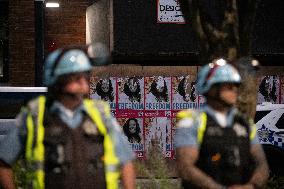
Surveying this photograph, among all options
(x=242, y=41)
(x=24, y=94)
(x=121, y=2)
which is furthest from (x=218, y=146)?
(x=121, y=2)

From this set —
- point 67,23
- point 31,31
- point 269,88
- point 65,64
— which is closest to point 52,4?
point 67,23

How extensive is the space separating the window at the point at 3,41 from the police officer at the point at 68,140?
52.0ft

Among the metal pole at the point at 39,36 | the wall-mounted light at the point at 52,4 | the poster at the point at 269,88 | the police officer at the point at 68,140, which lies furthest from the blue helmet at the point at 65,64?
the wall-mounted light at the point at 52,4

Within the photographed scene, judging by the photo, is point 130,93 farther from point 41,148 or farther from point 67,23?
point 41,148

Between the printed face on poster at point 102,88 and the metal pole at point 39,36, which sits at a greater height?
the metal pole at point 39,36

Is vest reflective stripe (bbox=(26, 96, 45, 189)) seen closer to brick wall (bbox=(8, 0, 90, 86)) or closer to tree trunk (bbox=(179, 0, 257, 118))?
tree trunk (bbox=(179, 0, 257, 118))

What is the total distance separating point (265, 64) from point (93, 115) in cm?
1384

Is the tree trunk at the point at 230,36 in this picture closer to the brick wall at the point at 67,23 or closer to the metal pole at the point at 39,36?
the metal pole at the point at 39,36

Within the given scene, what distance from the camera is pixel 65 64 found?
424cm

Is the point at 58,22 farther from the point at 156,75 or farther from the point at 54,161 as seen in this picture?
the point at 54,161

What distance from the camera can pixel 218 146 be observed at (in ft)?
15.2

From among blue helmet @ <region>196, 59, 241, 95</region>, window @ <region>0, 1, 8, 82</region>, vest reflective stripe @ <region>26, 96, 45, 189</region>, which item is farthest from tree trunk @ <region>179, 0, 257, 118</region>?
window @ <region>0, 1, 8, 82</region>

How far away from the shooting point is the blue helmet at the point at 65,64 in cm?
422

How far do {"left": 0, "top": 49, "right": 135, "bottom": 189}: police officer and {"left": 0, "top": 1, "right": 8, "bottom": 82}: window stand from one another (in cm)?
1584
